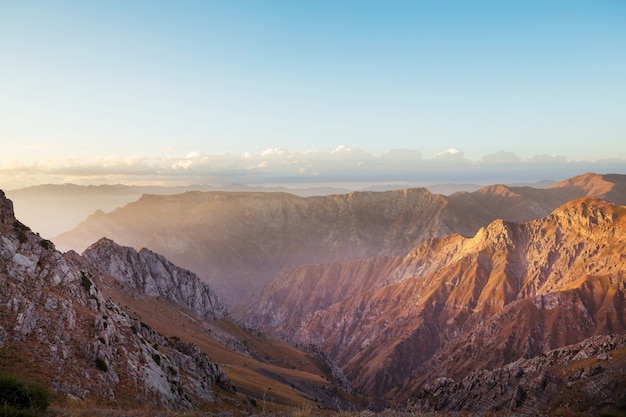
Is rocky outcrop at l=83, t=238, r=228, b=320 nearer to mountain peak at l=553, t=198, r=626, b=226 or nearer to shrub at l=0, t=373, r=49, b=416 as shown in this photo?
shrub at l=0, t=373, r=49, b=416

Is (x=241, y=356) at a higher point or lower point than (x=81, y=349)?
lower

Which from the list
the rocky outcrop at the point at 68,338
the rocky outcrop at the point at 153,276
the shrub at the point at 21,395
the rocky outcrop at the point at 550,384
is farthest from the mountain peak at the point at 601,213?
the shrub at the point at 21,395

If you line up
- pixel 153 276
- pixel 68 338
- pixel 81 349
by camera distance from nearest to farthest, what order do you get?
pixel 81 349 → pixel 68 338 → pixel 153 276

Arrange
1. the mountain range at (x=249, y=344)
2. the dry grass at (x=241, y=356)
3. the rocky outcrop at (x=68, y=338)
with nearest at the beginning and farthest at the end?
1. the rocky outcrop at (x=68, y=338)
2. the mountain range at (x=249, y=344)
3. the dry grass at (x=241, y=356)

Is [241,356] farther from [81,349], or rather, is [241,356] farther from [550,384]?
[81,349]

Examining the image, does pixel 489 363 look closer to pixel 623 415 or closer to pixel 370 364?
pixel 370 364

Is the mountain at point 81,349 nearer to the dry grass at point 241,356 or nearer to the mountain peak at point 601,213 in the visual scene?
the dry grass at point 241,356

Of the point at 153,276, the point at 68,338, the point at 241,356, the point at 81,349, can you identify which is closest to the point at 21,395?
the point at 81,349
